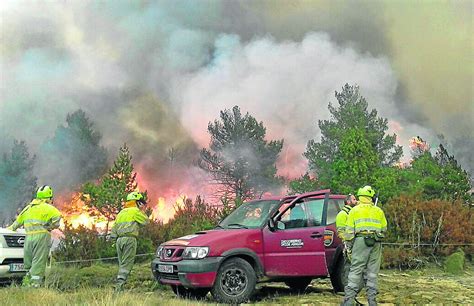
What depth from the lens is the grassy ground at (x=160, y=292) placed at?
633 centimetres

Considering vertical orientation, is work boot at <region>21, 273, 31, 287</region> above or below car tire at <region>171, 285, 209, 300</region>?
above

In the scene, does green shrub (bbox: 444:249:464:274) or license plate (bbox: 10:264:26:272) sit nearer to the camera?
license plate (bbox: 10:264:26:272)

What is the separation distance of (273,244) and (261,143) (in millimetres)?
27136

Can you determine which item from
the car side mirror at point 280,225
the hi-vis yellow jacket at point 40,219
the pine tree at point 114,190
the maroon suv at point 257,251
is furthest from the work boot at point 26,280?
the pine tree at point 114,190

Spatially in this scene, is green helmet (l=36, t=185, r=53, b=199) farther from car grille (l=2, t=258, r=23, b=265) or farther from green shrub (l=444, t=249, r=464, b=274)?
green shrub (l=444, t=249, r=464, b=274)

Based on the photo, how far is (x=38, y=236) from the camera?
324 inches

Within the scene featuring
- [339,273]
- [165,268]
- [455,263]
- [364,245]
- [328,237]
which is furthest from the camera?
[455,263]

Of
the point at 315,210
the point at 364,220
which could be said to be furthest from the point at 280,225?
the point at 364,220

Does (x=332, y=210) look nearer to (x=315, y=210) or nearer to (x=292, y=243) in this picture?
(x=315, y=210)

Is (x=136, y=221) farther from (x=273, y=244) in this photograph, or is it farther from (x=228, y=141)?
(x=228, y=141)

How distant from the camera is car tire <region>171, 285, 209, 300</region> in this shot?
27.3 ft

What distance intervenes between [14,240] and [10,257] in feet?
1.32

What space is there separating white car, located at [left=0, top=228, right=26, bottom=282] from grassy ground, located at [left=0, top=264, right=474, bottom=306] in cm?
66

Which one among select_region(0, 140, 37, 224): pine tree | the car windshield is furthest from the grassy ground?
select_region(0, 140, 37, 224): pine tree
